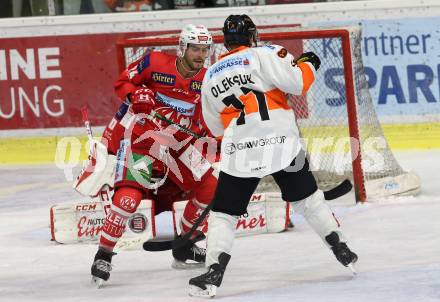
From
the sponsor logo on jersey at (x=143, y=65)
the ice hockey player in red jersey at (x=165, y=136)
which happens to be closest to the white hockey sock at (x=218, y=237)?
the ice hockey player in red jersey at (x=165, y=136)

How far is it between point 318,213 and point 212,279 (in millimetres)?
601

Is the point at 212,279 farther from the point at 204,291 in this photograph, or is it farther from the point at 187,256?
the point at 187,256

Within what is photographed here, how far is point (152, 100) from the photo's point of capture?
6.64 metres

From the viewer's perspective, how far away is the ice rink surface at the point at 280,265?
5.94 m

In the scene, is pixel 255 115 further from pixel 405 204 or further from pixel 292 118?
pixel 405 204

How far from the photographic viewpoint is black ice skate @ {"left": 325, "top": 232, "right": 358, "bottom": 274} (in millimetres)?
6070

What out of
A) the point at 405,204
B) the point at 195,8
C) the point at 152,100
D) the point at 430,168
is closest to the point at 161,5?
the point at 195,8

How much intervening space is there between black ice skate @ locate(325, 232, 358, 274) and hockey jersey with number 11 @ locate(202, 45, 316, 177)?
0.43 m

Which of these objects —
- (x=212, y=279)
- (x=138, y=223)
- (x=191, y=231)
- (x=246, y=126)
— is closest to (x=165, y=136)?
(x=191, y=231)

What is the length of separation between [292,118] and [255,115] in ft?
0.75

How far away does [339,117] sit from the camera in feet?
31.0

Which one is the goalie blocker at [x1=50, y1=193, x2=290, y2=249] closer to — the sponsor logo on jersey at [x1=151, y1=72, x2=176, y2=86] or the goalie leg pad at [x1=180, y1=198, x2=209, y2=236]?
the goalie leg pad at [x1=180, y1=198, x2=209, y2=236]

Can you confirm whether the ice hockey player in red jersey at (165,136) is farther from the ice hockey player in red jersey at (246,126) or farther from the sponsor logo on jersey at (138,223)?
the ice hockey player in red jersey at (246,126)

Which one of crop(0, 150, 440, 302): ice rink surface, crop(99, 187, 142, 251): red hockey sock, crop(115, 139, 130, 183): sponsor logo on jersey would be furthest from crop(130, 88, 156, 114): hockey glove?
crop(0, 150, 440, 302): ice rink surface
